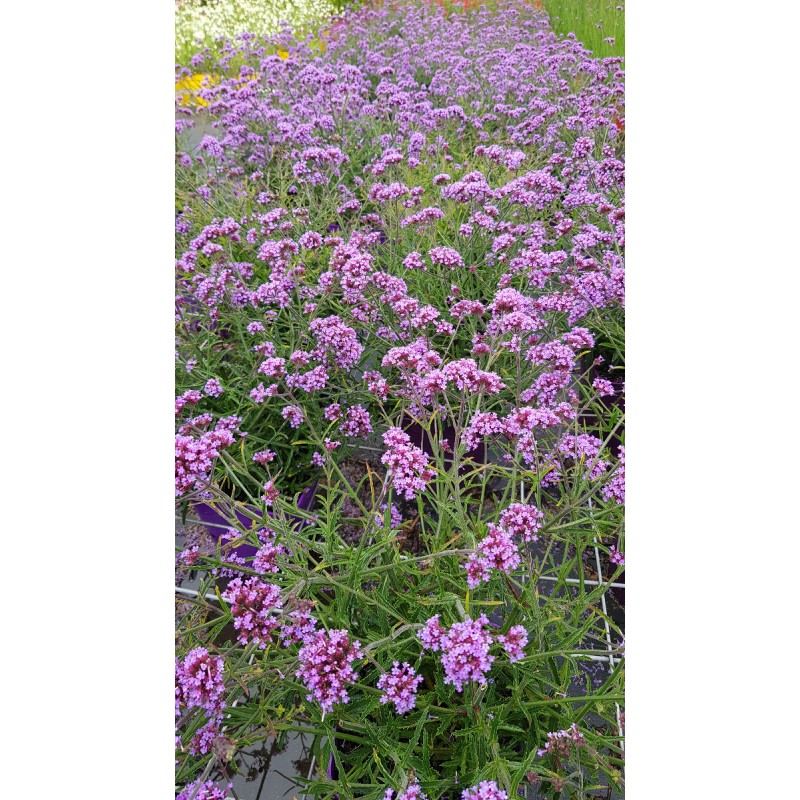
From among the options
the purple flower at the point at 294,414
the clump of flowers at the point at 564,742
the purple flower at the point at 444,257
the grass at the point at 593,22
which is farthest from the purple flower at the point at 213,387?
the grass at the point at 593,22

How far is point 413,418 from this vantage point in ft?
3.37

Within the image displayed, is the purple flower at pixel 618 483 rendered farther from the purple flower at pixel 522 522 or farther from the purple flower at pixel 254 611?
the purple flower at pixel 254 611

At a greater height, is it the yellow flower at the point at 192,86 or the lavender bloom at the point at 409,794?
the yellow flower at the point at 192,86

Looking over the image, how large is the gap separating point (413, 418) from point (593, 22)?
1.36m

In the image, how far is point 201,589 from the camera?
1.03 meters

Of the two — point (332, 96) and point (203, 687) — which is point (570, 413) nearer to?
point (203, 687)

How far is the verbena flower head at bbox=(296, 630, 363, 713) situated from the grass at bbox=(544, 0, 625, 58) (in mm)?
1322

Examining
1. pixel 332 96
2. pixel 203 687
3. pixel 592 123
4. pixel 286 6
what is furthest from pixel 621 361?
pixel 286 6

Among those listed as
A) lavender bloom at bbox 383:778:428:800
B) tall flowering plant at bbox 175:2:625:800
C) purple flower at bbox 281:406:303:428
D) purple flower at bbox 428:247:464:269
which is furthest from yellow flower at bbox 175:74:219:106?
lavender bloom at bbox 383:778:428:800

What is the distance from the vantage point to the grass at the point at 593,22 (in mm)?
1460

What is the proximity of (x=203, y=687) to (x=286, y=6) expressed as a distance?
301cm

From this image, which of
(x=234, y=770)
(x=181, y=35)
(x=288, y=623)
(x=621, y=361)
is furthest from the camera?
(x=181, y=35)

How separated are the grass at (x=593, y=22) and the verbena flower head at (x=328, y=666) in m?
1.32

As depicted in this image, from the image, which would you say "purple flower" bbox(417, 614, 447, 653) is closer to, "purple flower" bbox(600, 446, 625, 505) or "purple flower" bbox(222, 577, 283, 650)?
"purple flower" bbox(222, 577, 283, 650)
